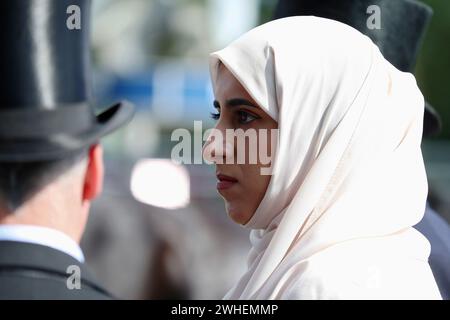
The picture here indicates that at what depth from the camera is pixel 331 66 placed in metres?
2.64

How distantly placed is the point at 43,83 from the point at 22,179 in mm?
245

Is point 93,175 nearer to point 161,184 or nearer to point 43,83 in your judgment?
point 43,83

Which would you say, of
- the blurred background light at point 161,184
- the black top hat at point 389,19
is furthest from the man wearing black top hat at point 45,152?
the blurred background light at point 161,184

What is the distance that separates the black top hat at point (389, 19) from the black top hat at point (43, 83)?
3.86ft

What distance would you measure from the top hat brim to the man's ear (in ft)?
0.13

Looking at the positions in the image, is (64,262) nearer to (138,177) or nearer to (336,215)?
(336,215)

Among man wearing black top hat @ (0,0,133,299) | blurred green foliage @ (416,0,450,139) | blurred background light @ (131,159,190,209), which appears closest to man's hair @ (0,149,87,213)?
Answer: man wearing black top hat @ (0,0,133,299)

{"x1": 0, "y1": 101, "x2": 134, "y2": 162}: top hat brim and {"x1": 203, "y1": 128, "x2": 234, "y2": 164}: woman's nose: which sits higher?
{"x1": 0, "y1": 101, "x2": 134, "y2": 162}: top hat brim

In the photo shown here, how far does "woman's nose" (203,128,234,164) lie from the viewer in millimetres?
2686

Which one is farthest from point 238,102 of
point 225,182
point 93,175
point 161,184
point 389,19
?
point 161,184

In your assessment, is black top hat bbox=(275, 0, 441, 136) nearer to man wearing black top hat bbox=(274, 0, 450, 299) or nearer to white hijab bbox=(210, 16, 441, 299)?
man wearing black top hat bbox=(274, 0, 450, 299)

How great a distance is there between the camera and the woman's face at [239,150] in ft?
8.71
